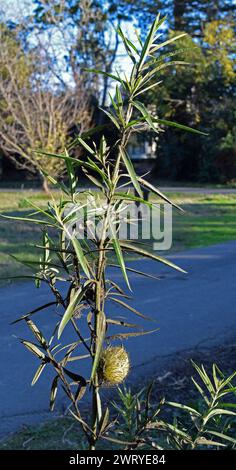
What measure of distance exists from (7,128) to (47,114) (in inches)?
60.6

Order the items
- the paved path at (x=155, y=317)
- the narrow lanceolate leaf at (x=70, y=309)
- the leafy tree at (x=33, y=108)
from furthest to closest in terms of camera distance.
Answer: the leafy tree at (x=33, y=108) < the paved path at (x=155, y=317) < the narrow lanceolate leaf at (x=70, y=309)

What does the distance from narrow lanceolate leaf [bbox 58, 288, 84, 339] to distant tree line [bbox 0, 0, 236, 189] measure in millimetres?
18132

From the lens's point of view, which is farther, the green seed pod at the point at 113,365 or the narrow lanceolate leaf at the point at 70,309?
the green seed pod at the point at 113,365

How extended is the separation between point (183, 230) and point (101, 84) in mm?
17507

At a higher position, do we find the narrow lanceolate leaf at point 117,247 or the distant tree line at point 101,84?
the distant tree line at point 101,84

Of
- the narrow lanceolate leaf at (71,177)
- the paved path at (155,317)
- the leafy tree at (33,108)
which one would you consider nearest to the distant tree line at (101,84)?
the leafy tree at (33,108)

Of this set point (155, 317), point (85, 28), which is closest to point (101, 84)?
point (85, 28)

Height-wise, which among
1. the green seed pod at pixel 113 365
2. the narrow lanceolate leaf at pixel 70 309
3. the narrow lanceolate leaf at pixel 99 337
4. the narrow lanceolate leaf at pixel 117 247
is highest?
the narrow lanceolate leaf at pixel 117 247

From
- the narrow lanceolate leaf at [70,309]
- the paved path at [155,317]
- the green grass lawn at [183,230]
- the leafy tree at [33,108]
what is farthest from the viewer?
the leafy tree at [33,108]

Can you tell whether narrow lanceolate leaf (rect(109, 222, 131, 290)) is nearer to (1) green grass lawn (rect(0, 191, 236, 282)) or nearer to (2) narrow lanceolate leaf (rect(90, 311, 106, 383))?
(2) narrow lanceolate leaf (rect(90, 311, 106, 383))

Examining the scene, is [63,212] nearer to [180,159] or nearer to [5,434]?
[5,434]

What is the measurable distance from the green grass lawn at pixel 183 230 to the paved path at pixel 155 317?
1.15 meters

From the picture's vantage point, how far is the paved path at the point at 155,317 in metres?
4.79

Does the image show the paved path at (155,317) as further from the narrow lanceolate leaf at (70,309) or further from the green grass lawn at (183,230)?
the narrow lanceolate leaf at (70,309)
